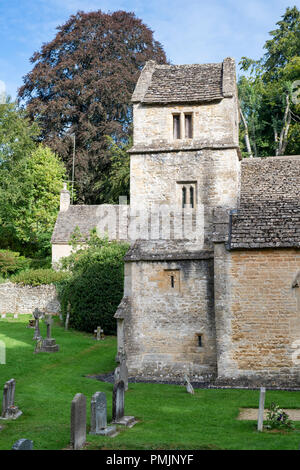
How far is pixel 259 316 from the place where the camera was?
16.1 m

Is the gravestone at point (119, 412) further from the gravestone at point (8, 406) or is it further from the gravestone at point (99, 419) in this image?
the gravestone at point (8, 406)

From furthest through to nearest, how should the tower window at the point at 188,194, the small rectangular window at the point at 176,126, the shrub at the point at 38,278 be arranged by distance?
the shrub at the point at 38,278, the small rectangular window at the point at 176,126, the tower window at the point at 188,194

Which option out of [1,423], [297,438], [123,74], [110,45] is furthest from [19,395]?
[110,45]

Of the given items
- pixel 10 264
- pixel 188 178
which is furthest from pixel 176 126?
pixel 10 264

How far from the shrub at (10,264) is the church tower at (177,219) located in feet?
77.0

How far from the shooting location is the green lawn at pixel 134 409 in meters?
9.93

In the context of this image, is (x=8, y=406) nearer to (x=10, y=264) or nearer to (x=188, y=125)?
(x=188, y=125)

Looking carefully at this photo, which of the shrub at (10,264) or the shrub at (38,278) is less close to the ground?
the shrub at (10,264)

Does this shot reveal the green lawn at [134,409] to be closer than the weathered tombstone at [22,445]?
No

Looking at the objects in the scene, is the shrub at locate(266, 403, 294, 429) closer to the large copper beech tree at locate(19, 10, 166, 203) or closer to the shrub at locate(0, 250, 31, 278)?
the shrub at locate(0, 250, 31, 278)

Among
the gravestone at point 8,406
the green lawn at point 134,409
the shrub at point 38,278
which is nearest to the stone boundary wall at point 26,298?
the shrub at point 38,278

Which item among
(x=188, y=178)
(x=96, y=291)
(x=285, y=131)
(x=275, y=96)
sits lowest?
(x=96, y=291)

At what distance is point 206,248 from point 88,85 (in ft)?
106
